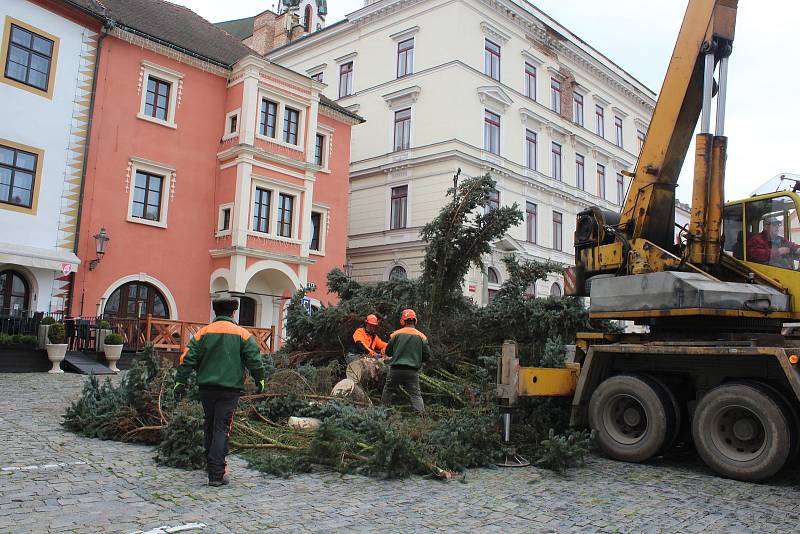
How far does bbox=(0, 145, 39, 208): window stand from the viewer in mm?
17391

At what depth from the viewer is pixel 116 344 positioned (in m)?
16.3

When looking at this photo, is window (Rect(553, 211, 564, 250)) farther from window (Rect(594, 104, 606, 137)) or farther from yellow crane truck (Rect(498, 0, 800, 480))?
yellow crane truck (Rect(498, 0, 800, 480))

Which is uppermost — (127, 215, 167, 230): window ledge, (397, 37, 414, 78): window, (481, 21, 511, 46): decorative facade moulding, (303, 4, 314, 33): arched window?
(303, 4, 314, 33): arched window

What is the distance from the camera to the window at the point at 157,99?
69.8 ft

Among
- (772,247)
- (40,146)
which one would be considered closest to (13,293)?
(40,146)

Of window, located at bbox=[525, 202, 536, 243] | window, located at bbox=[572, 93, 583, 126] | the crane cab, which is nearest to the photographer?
the crane cab

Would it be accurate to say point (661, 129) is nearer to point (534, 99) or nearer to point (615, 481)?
point (615, 481)

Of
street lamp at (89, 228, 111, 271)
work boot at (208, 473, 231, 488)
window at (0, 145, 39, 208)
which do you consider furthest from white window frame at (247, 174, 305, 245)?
work boot at (208, 473, 231, 488)

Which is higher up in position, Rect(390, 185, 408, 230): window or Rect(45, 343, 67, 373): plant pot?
Rect(390, 185, 408, 230): window

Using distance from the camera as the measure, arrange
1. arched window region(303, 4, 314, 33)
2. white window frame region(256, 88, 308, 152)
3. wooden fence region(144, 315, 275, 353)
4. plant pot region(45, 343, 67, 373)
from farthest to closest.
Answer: arched window region(303, 4, 314, 33), white window frame region(256, 88, 308, 152), wooden fence region(144, 315, 275, 353), plant pot region(45, 343, 67, 373)

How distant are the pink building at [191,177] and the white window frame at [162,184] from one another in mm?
37

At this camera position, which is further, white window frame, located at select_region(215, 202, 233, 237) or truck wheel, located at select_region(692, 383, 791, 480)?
white window frame, located at select_region(215, 202, 233, 237)

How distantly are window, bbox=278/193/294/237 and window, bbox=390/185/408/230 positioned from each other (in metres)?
6.84

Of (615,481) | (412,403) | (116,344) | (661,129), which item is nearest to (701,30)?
(661,129)
